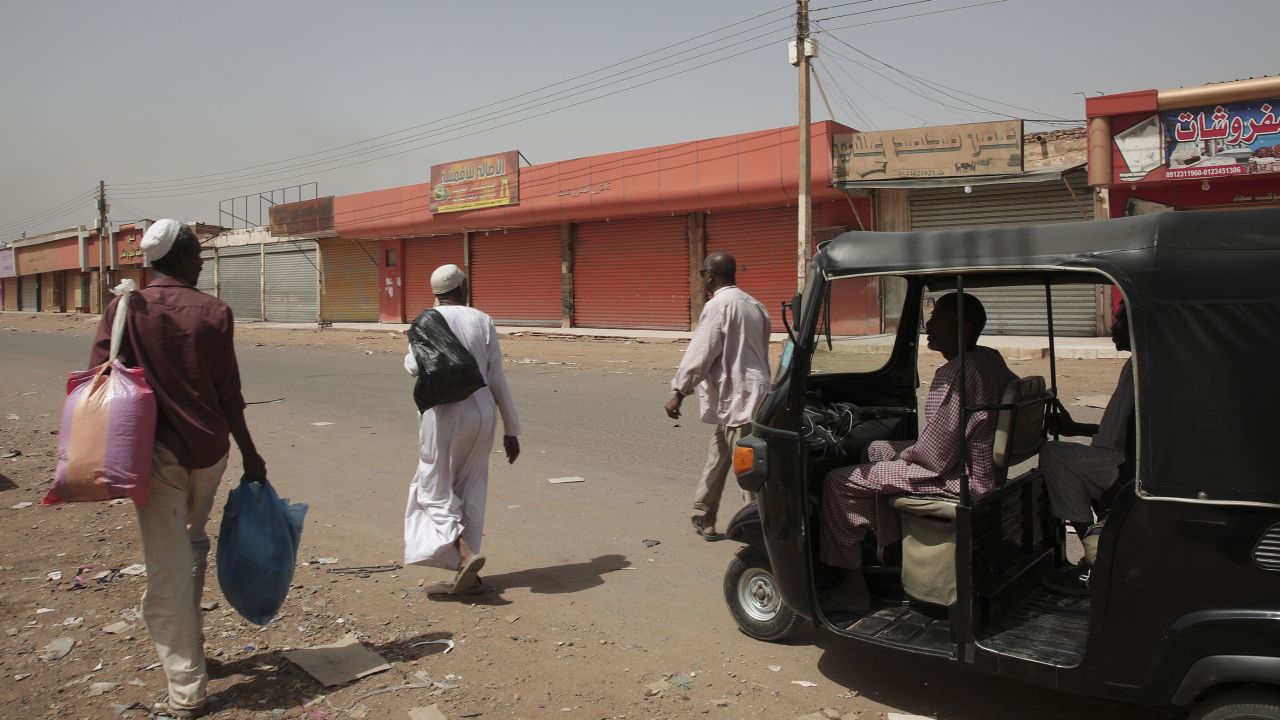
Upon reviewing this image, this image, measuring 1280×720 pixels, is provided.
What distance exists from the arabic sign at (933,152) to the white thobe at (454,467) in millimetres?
15986

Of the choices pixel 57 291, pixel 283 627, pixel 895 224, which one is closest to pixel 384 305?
pixel 895 224

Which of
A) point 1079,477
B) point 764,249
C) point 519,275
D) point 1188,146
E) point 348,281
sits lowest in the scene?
point 1079,477

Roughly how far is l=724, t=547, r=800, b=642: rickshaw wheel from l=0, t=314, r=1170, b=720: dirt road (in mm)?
81

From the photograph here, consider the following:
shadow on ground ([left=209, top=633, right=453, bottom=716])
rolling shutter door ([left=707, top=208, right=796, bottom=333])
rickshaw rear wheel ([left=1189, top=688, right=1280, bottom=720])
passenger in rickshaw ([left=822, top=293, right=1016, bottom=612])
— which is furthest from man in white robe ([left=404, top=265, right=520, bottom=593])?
rolling shutter door ([left=707, top=208, right=796, bottom=333])

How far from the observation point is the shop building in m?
A: 21.9

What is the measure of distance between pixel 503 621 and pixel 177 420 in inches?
71.1

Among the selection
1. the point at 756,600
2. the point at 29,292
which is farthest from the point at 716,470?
the point at 29,292

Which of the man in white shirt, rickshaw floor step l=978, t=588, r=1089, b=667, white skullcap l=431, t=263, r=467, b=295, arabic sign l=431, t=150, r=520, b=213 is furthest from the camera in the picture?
arabic sign l=431, t=150, r=520, b=213

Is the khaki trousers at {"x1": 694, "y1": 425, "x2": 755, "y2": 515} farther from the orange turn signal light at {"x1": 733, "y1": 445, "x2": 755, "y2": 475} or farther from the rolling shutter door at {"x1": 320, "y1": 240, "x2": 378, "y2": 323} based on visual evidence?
the rolling shutter door at {"x1": 320, "y1": 240, "x2": 378, "y2": 323}

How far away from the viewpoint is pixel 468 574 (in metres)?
4.58

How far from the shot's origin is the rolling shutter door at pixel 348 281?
3603 centimetres

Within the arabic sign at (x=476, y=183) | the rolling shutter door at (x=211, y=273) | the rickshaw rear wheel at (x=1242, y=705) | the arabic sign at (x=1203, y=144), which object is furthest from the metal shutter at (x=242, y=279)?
the rickshaw rear wheel at (x=1242, y=705)

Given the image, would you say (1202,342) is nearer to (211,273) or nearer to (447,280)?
(447,280)

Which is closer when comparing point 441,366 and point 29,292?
point 441,366
